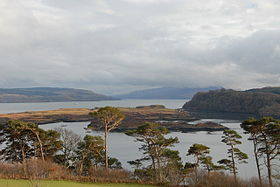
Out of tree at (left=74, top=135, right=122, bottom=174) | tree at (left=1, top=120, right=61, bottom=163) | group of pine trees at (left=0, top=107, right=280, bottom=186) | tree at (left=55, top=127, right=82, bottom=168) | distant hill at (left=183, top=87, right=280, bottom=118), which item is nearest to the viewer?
group of pine trees at (left=0, top=107, right=280, bottom=186)

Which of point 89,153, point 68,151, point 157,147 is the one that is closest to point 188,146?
point 68,151

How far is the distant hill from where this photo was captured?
130 meters

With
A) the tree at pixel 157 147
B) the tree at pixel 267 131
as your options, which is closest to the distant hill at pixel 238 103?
the tree at pixel 157 147

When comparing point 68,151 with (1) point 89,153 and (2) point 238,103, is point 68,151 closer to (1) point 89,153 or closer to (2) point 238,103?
(1) point 89,153

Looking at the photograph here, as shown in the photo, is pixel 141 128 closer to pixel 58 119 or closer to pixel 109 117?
pixel 109 117

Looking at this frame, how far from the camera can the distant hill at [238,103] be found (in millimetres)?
129825

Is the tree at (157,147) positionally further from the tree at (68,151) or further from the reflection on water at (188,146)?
the reflection on water at (188,146)

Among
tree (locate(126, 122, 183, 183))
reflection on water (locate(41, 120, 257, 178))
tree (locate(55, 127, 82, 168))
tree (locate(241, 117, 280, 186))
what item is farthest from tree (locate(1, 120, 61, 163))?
tree (locate(241, 117, 280, 186))

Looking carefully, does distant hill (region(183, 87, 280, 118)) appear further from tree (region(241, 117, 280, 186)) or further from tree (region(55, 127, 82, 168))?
tree (region(55, 127, 82, 168))

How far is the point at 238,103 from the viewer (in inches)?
6088

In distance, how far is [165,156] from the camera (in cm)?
2981

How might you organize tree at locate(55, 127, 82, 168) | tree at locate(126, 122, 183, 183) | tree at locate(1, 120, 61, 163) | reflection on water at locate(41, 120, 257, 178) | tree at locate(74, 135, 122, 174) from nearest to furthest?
tree at locate(126, 122, 183, 183), tree at locate(1, 120, 61, 163), tree at locate(74, 135, 122, 174), tree at locate(55, 127, 82, 168), reflection on water at locate(41, 120, 257, 178)

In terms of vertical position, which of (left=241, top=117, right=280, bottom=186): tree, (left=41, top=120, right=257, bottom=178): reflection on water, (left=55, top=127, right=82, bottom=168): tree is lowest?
(left=41, top=120, right=257, bottom=178): reflection on water

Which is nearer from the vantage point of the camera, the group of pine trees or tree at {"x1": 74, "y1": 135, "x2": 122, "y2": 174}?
the group of pine trees
